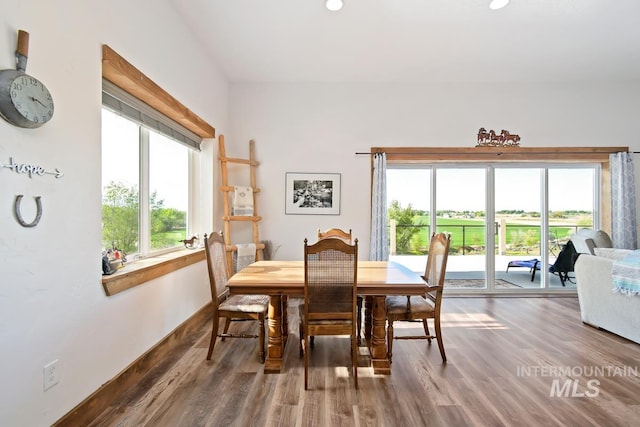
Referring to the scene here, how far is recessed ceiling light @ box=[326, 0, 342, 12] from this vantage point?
2.50 metres

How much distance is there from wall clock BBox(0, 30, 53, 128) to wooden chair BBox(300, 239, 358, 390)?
4.90 ft

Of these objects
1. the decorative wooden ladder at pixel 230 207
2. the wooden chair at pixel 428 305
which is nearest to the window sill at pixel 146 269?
the decorative wooden ladder at pixel 230 207

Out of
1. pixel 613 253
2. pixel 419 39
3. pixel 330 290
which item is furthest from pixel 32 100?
pixel 613 253

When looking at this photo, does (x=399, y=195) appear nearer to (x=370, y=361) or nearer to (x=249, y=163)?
(x=249, y=163)

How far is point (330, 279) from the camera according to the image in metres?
1.98

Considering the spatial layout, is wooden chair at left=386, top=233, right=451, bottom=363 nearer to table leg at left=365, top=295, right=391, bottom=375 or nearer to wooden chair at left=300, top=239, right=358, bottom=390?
table leg at left=365, top=295, right=391, bottom=375

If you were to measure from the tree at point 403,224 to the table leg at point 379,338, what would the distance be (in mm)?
2275

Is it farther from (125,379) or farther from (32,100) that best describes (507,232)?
(32,100)

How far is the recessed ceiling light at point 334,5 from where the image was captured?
250cm

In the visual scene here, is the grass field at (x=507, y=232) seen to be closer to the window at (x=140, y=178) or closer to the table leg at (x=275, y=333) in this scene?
the table leg at (x=275, y=333)

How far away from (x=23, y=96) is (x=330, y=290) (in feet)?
6.07

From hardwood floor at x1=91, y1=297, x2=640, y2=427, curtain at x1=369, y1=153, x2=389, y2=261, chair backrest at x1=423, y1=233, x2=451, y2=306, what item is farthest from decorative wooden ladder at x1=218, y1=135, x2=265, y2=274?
chair backrest at x1=423, y1=233, x2=451, y2=306

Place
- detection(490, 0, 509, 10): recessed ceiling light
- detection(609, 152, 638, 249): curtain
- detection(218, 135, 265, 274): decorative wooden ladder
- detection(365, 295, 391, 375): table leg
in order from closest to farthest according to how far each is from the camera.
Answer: detection(365, 295, 391, 375): table leg < detection(490, 0, 509, 10): recessed ceiling light < detection(218, 135, 265, 274): decorative wooden ladder < detection(609, 152, 638, 249): curtain

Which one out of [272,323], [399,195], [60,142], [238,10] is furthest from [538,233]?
[60,142]
